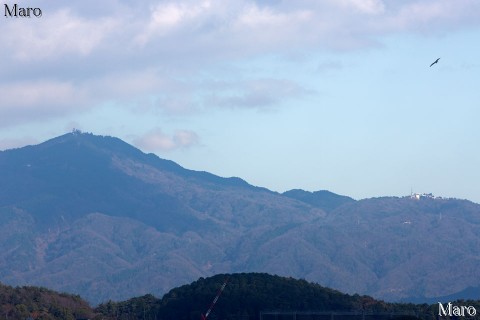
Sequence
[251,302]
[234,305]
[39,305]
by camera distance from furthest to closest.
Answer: [39,305]
[251,302]
[234,305]

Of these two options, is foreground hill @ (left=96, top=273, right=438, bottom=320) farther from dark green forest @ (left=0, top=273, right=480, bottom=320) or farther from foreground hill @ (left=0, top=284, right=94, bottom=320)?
foreground hill @ (left=0, top=284, right=94, bottom=320)

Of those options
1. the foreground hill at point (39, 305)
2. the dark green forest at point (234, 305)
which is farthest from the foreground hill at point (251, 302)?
the foreground hill at point (39, 305)

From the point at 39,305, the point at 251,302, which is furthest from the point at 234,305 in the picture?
the point at 39,305

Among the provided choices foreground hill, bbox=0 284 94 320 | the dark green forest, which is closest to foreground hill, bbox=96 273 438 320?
the dark green forest

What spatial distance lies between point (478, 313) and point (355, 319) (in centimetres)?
1400

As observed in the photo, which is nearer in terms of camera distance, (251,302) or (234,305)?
(234,305)

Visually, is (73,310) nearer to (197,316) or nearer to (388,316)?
(197,316)

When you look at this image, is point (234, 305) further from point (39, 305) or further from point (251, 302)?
point (39, 305)

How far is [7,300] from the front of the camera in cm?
15375

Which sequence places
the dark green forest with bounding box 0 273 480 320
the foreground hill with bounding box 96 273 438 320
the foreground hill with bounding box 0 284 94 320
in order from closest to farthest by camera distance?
the dark green forest with bounding box 0 273 480 320
the foreground hill with bounding box 96 273 438 320
the foreground hill with bounding box 0 284 94 320

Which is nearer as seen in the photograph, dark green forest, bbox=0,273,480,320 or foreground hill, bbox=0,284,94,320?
dark green forest, bbox=0,273,480,320

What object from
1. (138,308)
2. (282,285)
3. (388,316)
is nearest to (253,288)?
(282,285)

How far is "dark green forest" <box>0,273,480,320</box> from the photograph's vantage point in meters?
134

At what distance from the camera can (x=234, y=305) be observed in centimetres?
13738
